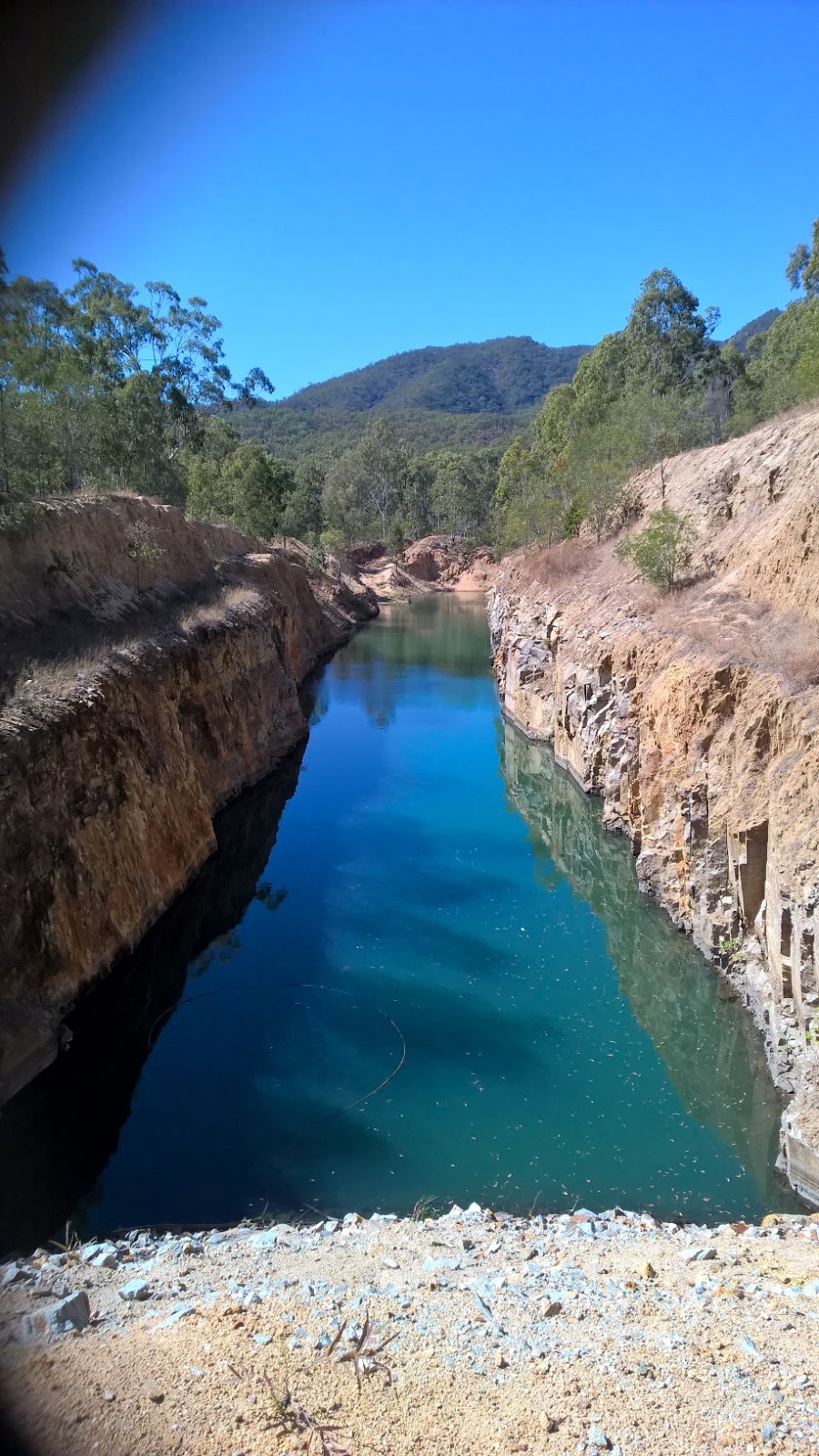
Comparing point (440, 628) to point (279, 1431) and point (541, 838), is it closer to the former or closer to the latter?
point (541, 838)

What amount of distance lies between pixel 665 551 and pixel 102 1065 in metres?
17.0

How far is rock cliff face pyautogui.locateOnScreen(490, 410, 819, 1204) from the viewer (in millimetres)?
10938

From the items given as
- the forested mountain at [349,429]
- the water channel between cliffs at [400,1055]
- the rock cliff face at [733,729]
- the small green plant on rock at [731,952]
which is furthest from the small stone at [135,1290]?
the forested mountain at [349,429]

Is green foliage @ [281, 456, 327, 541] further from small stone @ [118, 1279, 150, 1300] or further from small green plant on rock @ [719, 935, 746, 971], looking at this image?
small stone @ [118, 1279, 150, 1300]

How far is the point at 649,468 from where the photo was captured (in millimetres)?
32312

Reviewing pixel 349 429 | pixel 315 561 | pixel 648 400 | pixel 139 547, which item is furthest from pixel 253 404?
pixel 349 429

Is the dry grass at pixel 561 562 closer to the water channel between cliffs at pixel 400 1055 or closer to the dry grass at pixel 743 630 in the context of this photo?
the dry grass at pixel 743 630

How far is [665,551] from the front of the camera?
21.0 metres

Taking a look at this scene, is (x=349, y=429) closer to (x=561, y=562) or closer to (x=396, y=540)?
(x=396, y=540)

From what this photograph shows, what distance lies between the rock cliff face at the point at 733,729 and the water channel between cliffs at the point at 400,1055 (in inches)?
37.2

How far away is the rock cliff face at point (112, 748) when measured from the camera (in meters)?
11.7

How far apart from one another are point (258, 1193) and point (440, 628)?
51.0 meters

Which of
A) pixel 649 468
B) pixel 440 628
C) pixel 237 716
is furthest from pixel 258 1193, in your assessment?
pixel 440 628

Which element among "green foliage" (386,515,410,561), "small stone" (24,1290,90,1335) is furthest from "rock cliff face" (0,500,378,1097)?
"green foliage" (386,515,410,561)
